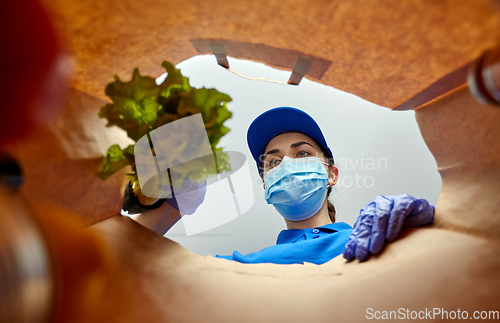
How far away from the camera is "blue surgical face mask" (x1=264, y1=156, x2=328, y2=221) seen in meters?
1.20

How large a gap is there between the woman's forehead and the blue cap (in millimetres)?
19

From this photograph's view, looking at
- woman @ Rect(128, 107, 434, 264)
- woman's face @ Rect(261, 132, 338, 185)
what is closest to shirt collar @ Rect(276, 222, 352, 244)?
woman @ Rect(128, 107, 434, 264)

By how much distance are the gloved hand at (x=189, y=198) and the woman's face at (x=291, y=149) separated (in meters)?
0.57

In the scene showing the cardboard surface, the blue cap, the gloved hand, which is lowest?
the gloved hand

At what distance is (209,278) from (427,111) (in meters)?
0.61

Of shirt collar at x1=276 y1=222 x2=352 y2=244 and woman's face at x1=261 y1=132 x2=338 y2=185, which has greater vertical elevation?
woman's face at x1=261 y1=132 x2=338 y2=185

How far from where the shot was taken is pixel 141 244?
69 centimetres

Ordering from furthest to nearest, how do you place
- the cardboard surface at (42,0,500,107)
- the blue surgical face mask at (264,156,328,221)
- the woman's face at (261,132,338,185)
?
the woman's face at (261,132,338,185)
the blue surgical face mask at (264,156,328,221)
the cardboard surface at (42,0,500,107)

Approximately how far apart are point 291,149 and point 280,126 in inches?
7.1

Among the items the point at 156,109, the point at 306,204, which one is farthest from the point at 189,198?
the point at 306,204

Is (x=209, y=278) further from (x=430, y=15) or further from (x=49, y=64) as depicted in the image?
(x=430, y=15)

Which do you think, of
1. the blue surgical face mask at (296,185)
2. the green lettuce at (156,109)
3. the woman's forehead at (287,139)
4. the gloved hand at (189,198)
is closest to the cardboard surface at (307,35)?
the green lettuce at (156,109)

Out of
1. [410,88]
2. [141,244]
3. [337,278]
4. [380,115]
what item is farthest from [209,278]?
[380,115]

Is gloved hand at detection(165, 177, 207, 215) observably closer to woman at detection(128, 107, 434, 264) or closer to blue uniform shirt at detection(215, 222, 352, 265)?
woman at detection(128, 107, 434, 264)
